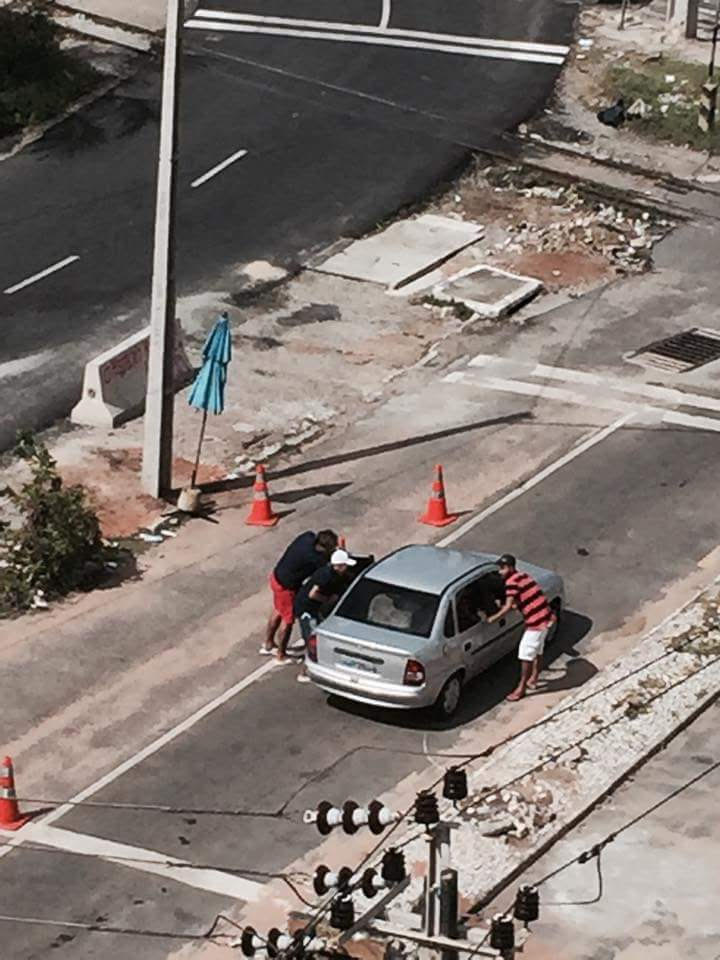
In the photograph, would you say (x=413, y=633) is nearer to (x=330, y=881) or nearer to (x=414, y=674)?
(x=414, y=674)

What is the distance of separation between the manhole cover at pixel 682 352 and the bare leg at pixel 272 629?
10116 millimetres

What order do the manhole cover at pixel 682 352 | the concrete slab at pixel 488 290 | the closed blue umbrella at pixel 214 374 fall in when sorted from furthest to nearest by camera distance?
the concrete slab at pixel 488 290 → the manhole cover at pixel 682 352 → the closed blue umbrella at pixel 214 374

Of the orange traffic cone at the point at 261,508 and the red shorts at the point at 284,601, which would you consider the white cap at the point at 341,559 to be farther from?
the orange traffic cone at the point at 261,508

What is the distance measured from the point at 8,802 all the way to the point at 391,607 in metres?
4.31

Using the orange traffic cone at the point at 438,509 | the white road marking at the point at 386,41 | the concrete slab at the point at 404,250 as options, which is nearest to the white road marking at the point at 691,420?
the orange traffic cone at the point at 438,509

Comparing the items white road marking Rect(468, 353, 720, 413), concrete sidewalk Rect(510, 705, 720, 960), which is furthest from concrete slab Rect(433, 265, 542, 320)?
concrete sidewalk Rect(510, 705, 720, 960)

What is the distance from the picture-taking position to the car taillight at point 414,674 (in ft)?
75.0

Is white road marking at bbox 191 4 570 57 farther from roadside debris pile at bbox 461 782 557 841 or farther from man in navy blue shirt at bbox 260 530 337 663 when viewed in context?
roadside debris pile at bbox 461 782 557 841

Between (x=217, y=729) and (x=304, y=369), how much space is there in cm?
1037

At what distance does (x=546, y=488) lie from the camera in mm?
29062

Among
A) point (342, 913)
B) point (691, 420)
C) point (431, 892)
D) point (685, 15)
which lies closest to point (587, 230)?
point (691, 420)

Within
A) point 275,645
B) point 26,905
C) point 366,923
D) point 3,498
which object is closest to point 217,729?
point 275,645

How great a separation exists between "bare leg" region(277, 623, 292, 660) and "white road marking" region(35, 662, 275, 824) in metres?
0.13

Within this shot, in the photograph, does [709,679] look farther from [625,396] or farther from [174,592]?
[625,396]
